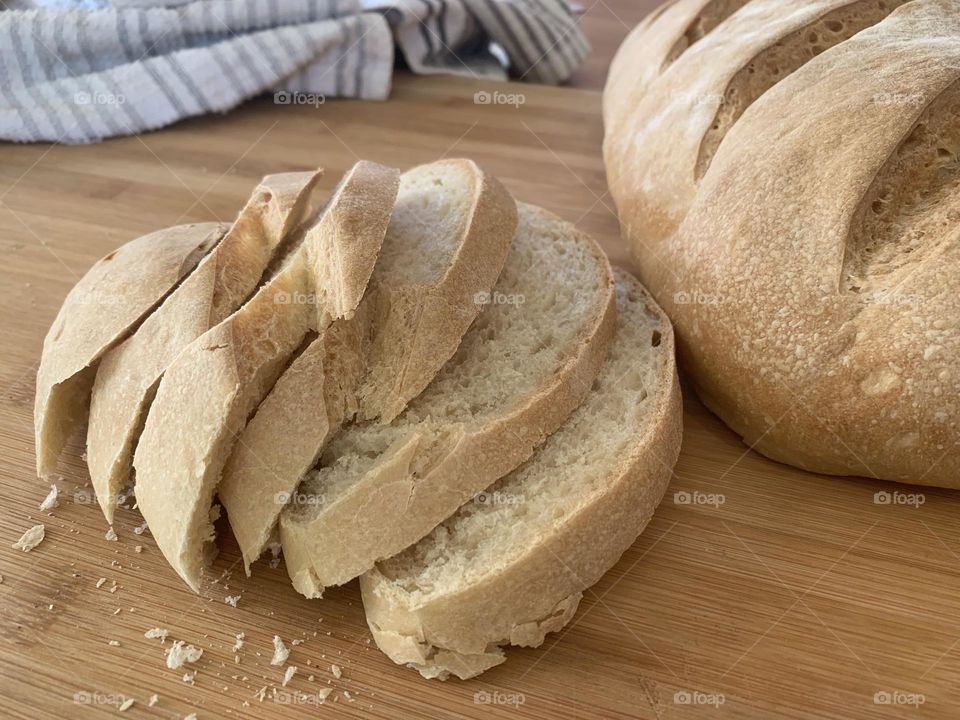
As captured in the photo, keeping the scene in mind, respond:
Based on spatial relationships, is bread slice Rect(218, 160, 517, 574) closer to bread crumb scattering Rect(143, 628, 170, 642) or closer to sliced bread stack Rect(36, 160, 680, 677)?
sliced bread stack Rect(36, 160, 680, 677)

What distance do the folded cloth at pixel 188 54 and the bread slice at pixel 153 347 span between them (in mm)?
1767

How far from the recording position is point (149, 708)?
4.86 feet

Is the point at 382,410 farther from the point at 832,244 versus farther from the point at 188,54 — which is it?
the point at 188,54

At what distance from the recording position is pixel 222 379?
152 centimetres

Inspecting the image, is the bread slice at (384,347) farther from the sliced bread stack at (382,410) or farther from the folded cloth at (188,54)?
the folded cloth at (188,54)

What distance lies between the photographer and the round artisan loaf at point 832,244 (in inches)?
67.0

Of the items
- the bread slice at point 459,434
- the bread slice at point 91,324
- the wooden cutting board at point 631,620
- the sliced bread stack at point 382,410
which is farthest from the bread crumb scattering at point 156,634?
the bread slice at point 91,324

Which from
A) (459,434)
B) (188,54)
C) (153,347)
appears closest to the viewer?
(459,434)

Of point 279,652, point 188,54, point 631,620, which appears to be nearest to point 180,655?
point 279,652

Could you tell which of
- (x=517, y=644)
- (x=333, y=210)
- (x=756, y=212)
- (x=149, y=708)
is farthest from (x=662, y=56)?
(x=149, y=708)

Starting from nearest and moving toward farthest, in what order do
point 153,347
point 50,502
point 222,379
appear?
1. point 222,379
2. point 153,347
3. point 50,502

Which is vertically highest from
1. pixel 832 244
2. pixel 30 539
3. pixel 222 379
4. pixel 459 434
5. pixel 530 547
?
pixel 832 244

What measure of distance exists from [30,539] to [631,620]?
127cm

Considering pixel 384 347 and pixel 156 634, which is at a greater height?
pixel 384 347
